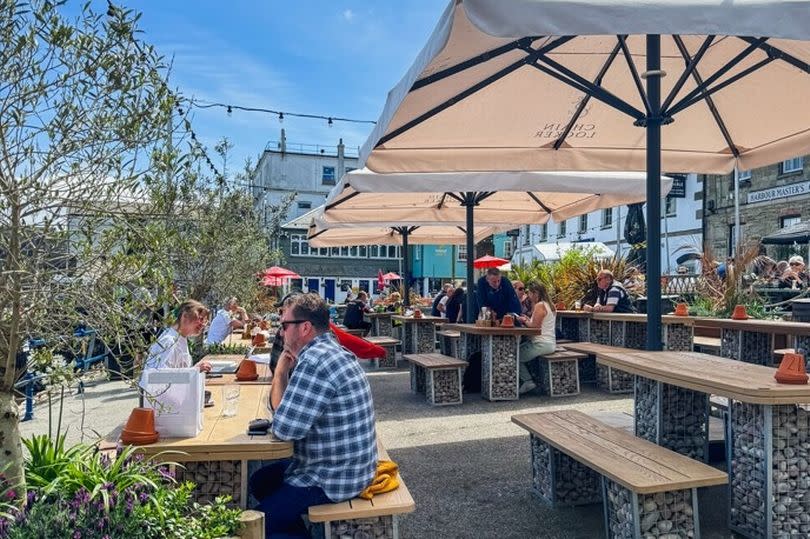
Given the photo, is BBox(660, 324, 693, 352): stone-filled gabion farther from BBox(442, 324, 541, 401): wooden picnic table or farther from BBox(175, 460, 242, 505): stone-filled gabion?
BBox(175, 460, 242, 505): stone-filled gabion

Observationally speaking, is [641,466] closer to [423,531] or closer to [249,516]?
[423,531]

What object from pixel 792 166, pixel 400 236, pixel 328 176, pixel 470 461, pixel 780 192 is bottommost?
pixel 470 461

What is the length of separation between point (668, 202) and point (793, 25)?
75.6 feet

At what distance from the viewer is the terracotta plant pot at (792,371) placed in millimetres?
3018

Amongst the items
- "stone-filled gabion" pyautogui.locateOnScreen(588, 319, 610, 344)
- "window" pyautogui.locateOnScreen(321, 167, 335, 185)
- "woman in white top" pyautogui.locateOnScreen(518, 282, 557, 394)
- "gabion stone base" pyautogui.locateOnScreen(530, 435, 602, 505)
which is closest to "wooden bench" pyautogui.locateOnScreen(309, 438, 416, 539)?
"gabion stone base" pyautogui.locateOnScreen(530, 435, 602, 505)

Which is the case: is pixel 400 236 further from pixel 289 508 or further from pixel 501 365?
pixel 289 508

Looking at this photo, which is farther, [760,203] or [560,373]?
[760,203]

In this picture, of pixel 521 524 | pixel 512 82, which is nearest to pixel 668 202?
pixel 512 82

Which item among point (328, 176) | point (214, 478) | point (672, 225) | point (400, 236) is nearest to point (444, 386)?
point (214, 478)

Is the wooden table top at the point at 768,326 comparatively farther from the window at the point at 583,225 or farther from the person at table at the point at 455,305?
the window at the point at 583,225

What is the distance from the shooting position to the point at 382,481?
291 centimetres

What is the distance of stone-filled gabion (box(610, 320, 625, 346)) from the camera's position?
27.0 ft

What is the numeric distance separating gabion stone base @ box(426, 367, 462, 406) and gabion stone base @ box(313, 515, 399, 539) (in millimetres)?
4431

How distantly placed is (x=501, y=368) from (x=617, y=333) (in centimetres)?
198
